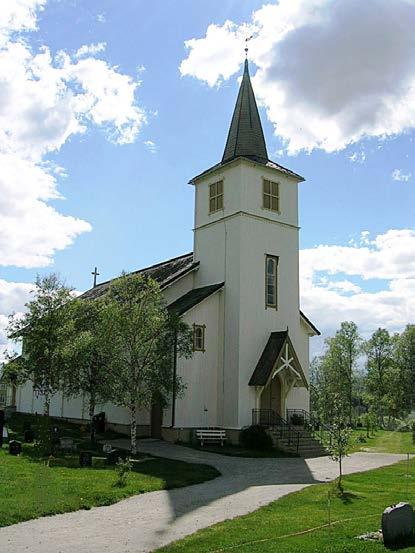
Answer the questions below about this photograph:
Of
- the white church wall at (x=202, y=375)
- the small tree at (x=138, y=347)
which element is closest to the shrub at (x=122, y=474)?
the small tree at (x=138, y=347)

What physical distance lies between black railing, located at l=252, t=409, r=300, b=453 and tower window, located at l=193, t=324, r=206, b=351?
405 centimetres

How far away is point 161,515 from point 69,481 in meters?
3.92

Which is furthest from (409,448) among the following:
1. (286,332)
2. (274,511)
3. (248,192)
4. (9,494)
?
(9,494)

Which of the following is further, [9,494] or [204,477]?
[204,477]

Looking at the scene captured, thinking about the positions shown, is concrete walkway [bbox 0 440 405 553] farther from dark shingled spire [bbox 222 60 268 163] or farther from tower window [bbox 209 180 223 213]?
dark shingled spire [bbox 222 60 268 163]

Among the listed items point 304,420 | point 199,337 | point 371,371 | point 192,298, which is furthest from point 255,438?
point 371,371

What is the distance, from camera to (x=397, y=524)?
403 inches

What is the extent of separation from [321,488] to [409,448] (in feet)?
44.0

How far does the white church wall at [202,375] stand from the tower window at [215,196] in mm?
5026

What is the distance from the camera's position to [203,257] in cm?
3347

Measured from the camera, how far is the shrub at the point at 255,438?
27.8 meters

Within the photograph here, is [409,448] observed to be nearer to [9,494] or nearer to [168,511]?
[168,511]

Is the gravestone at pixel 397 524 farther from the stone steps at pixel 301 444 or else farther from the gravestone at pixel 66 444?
the stone steps at pixel 301 444

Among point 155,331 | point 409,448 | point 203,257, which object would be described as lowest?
point 409,448
